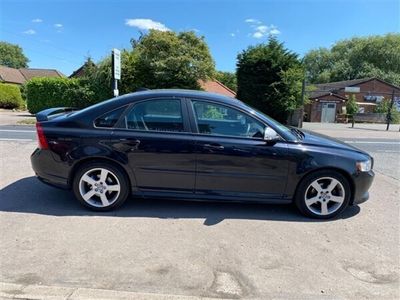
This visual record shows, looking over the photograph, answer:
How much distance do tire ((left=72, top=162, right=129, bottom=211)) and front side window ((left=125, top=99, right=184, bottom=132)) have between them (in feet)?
2.06

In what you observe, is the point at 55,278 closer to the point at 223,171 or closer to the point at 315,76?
the point at 223,171

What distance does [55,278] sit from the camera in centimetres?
284

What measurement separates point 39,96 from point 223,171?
21206 mm

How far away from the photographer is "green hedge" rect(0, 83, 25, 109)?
3023 cm

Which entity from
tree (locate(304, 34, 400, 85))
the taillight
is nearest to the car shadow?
the taillight

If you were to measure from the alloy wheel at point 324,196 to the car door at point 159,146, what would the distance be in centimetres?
154

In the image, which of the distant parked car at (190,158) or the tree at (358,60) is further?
the tree at (358,60)

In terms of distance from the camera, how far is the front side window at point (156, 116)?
14.0 feet

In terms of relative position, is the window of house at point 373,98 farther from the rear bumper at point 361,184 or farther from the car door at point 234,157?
the car door at point 234,157

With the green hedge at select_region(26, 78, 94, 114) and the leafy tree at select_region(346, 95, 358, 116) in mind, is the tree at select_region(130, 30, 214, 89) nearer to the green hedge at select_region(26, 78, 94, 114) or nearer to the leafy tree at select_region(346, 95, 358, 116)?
the green hedge at select_region(26, 78, 94, 114)

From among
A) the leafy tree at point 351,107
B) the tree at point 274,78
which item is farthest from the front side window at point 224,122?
the leafy tree at point 351,107

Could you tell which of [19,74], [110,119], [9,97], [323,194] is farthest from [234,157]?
[19,74]

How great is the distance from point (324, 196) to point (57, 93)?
20.9m

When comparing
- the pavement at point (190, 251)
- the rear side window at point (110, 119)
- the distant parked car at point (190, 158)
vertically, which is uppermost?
the rear side window at point (110, 119)
